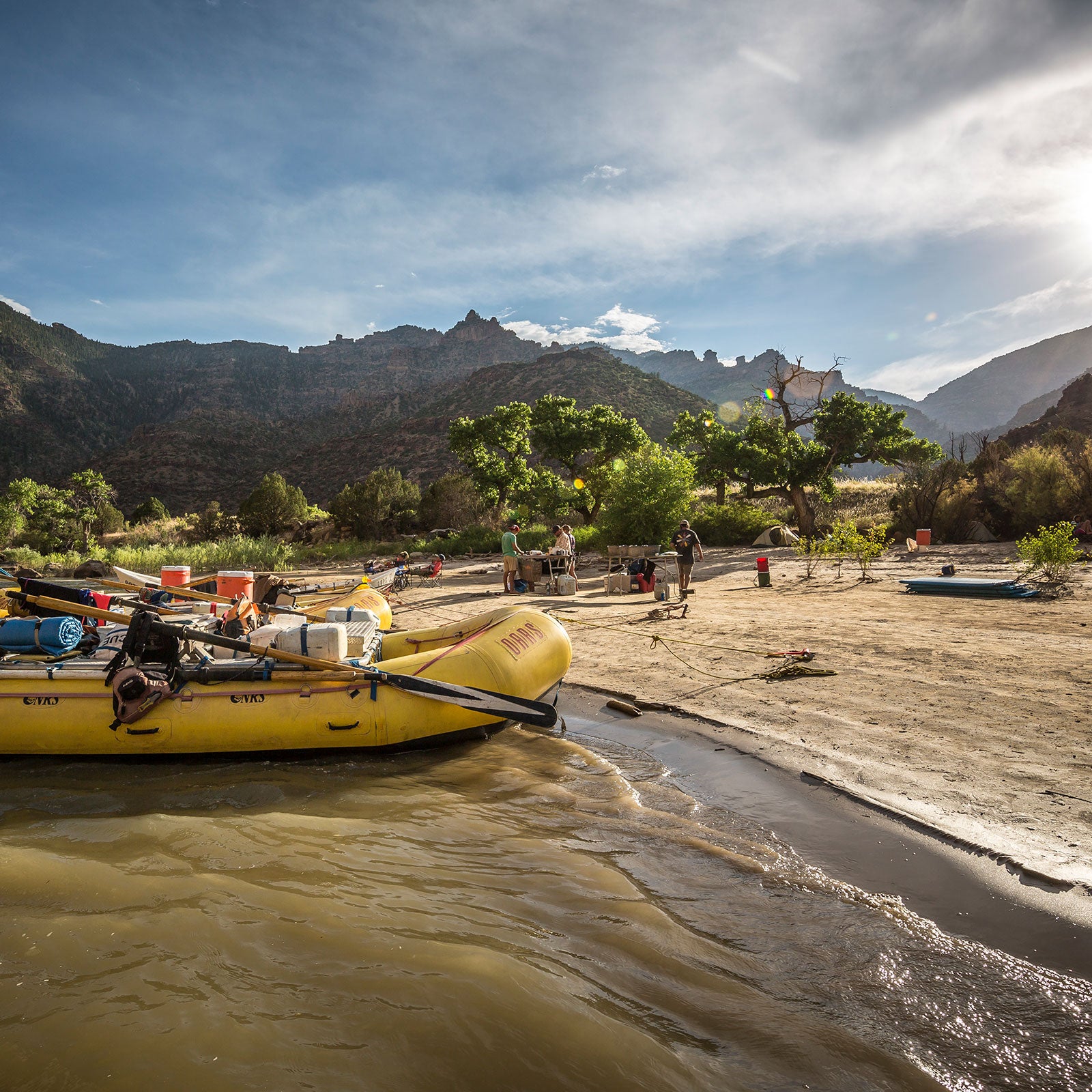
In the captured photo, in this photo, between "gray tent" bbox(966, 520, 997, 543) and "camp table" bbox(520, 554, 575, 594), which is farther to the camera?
"gray tent" bbox(966, 520, 997, 543)

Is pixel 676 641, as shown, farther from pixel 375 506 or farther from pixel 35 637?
pixel 375 506

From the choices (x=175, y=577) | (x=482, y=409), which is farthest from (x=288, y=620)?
(x=482, y=409)

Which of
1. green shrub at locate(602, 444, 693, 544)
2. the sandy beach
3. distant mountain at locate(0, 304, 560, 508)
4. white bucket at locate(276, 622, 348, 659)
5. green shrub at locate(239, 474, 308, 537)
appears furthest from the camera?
distant mountain at locate(0, 304, 560, 508)

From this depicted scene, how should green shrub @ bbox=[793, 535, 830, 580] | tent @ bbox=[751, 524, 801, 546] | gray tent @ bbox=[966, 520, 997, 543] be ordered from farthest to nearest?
tent @ bbox=[751, 524, 801, 546] < gray tent @ bbox=[966, 520, 997, 543] < green shrub @ bbox=[793, 535, 830, 580]

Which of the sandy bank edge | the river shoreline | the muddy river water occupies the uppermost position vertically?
the sandy bank edge

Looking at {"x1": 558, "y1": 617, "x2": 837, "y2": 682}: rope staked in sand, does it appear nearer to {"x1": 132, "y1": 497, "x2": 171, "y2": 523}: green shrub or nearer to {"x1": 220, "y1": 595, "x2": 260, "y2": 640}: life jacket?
{"x1": 220, "y1": 595, "x2": 260, "y2": 640}: life jacket

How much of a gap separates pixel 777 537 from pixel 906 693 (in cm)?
1773

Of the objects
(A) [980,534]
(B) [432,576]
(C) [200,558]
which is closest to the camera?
(B) [432,576]

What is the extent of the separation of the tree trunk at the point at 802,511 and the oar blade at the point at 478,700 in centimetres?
2152

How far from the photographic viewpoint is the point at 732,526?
2436cm

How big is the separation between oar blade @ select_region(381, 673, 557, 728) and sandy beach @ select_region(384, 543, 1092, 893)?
1.48 m

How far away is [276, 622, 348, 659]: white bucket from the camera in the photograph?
18.5 ft

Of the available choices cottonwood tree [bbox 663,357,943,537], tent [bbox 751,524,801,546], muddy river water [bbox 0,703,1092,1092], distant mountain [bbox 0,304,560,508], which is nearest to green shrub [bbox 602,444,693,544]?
tent [bbox 751,524,801,546]

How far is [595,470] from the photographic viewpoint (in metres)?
27.2
